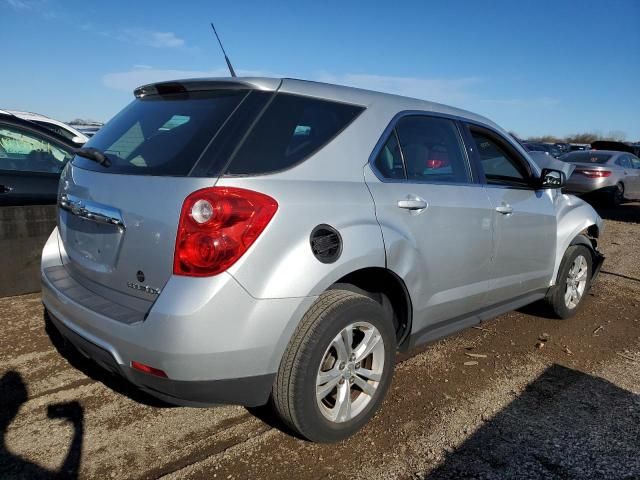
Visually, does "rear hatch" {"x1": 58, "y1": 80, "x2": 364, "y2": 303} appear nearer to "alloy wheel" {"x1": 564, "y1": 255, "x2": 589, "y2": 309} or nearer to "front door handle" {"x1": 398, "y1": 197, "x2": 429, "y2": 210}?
"front door handle" {"x1": 398, "y1": 197, "x2": 429, "y2": 210}

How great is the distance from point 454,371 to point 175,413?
183 centimetres

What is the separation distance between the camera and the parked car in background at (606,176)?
43.6ft

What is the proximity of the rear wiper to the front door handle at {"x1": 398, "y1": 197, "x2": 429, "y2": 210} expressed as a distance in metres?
1.50

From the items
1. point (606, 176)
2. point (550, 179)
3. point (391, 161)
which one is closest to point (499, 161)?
point (550, 179)

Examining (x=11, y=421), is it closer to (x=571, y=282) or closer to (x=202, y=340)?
(x=202, y=340)

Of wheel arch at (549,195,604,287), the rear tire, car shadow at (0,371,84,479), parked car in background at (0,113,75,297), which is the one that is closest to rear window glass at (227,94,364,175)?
car shadow at (0,371,84,479)

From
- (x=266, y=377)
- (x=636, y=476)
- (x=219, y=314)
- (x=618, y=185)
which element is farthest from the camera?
(x=618, y=185)

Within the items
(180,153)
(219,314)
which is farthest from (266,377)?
(180,153)

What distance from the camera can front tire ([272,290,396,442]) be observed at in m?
2.28

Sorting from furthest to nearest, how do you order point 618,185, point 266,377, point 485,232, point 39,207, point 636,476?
point 618,185
point 39,207
point 485,232
point 636,476
point 266,377

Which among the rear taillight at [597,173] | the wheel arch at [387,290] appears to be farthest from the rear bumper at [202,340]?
the rear taillight at [597,173]

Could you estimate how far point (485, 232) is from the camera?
10.8 feet

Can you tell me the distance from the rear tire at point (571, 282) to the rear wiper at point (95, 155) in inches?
141

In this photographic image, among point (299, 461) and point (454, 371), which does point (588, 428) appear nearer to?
point (454, 371)
